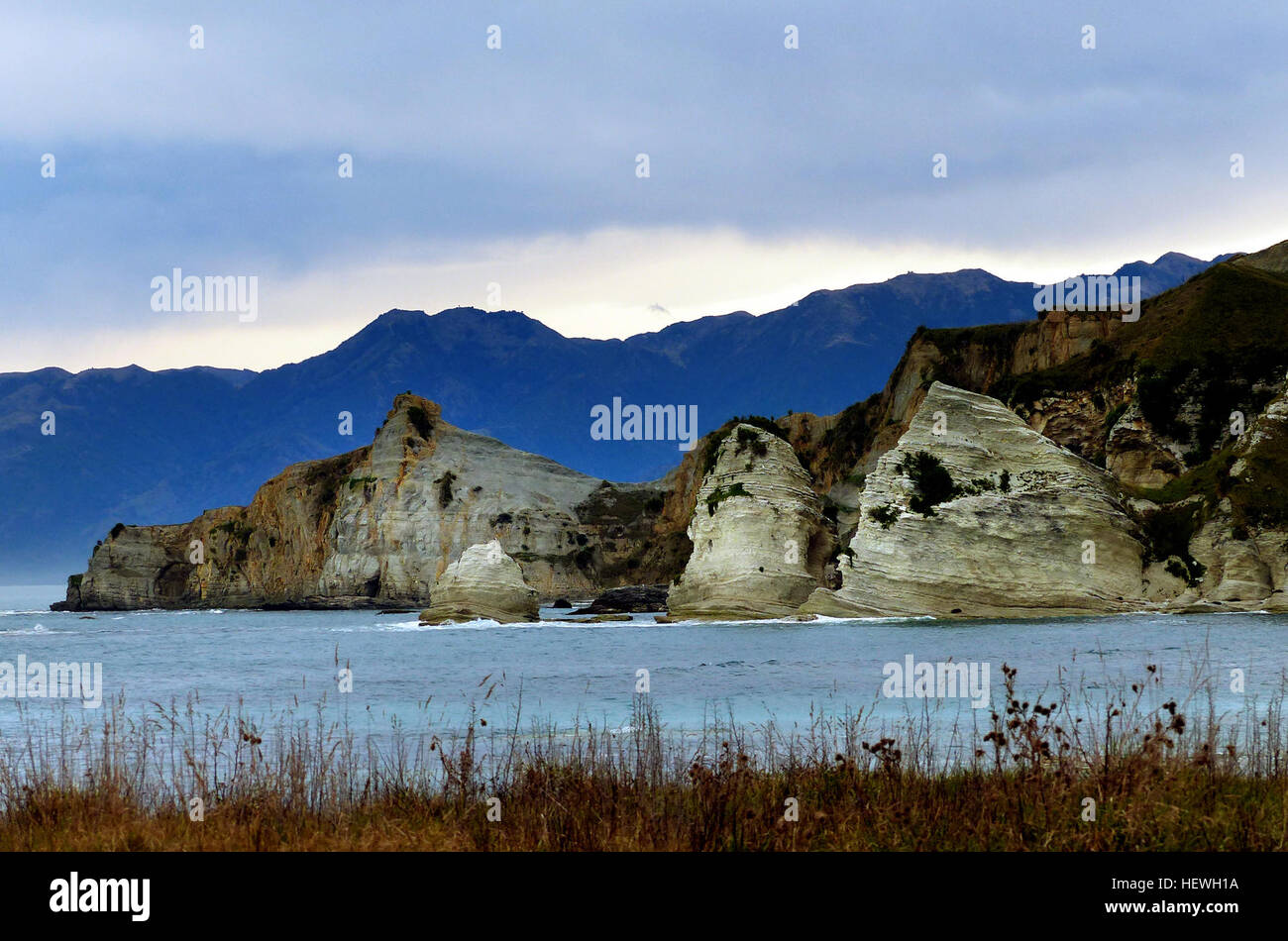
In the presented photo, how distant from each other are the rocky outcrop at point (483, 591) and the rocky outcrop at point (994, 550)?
24.3 m

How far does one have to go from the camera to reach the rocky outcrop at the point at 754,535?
6981 centimetres

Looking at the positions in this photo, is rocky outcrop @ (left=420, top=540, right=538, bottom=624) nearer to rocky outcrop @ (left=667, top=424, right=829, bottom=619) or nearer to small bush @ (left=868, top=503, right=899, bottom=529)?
rocky outcrop @ (left=667, top=424, right=829, bottom=619)

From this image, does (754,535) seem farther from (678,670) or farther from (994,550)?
(678,670)

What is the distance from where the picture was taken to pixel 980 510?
64.2 metres

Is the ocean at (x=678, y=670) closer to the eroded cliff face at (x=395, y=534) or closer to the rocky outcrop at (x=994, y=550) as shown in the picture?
the rocky outcrop at (x=994, y=550)

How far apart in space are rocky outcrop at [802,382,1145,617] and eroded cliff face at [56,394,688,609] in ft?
221

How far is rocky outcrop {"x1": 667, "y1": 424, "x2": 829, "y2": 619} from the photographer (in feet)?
229

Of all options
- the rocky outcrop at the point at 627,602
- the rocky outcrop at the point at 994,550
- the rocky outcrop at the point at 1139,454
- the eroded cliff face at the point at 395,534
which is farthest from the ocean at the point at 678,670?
the eroded cliff face at the point at 395,534

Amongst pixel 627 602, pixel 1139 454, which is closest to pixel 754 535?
pixel 1139 454

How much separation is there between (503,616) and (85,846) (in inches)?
2810

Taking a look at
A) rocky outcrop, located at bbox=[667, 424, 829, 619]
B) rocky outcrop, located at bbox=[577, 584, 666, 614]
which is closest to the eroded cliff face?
rocky outcrop, located at bbox=[577, 584, 666, 614]
